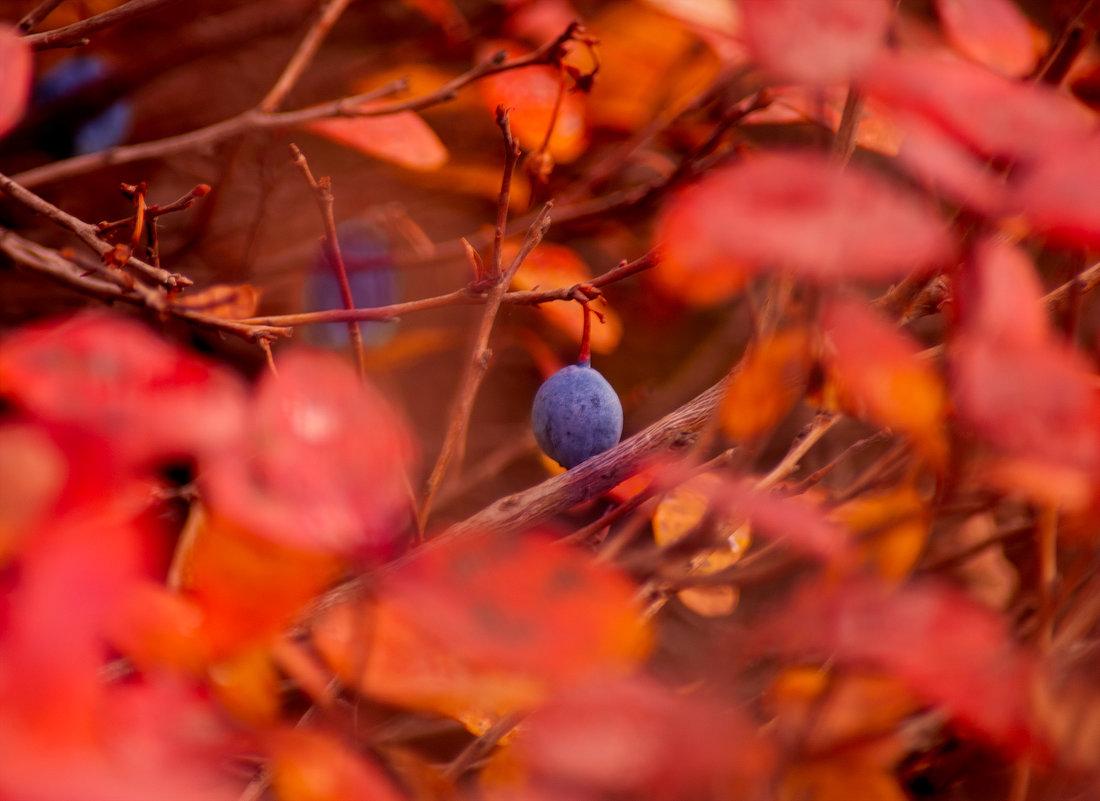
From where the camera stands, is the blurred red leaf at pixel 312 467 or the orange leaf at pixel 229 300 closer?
the blurred red leaf at pixel 312 467

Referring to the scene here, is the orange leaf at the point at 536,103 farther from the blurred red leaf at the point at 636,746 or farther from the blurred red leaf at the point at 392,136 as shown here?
the blurred red leaf at the point at 636,746

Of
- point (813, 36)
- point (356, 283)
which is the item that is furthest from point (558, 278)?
point (813, 36)

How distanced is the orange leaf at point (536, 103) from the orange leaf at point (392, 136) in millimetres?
99

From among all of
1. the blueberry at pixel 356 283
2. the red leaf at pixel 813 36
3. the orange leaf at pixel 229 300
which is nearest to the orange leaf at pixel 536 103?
the blueberry at pixel 356 283

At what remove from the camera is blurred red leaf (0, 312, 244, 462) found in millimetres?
339

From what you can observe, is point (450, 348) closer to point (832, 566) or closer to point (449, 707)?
point (449, 707)

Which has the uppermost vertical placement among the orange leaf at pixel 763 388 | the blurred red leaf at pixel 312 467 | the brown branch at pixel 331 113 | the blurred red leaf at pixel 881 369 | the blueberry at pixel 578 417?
the brown branch at pixel 331 113

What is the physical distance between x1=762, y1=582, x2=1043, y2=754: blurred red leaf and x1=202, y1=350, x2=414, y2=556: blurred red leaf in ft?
0.56

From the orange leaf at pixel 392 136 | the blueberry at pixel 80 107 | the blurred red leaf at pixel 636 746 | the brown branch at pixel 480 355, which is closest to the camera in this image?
the blurred red leaf at pixel 636 746

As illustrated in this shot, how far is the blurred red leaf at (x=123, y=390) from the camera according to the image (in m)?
0.34

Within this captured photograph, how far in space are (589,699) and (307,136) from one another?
3.76ft

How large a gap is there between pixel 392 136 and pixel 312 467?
49 centimetres

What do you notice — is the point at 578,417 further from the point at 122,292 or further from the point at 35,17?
the point at 35,17

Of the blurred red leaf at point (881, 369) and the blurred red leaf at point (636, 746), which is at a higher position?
the blurred red leaf at point (881, 369)
